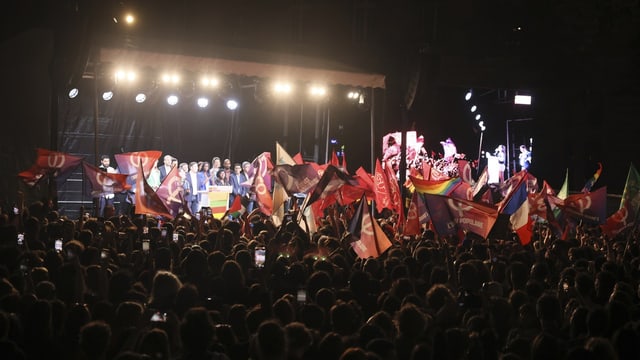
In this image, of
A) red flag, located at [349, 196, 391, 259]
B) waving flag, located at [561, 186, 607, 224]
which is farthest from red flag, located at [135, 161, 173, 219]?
waving flag, located at [561, 186, 607, 224]

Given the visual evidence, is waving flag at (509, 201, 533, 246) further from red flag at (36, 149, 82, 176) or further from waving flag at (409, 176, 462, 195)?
red flag at (36, 149, 82, 176)

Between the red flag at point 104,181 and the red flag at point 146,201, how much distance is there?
1.77m

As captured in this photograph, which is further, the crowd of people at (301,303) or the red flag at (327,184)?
the red flag at (327,184)

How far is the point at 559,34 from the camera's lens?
25594 mm

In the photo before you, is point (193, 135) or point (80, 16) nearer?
point (80, 16)

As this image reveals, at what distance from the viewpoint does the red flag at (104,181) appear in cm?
1235

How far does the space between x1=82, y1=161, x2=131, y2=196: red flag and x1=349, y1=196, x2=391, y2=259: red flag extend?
18.1 feet

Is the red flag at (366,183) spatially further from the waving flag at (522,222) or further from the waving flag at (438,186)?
the waving flag at (522,222)

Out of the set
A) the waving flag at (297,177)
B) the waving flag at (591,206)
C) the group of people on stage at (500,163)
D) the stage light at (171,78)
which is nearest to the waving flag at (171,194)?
the waving flag at (297,177)

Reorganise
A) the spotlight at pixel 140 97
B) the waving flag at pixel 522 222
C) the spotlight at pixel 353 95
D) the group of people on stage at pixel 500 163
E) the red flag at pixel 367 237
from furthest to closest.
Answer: the group of people on stage at pixel 500 163 → the spotlight at pixel 140 97 → the spotlight at pixel 353 95 → the waving flag at pixel 522 222 → the red flag at pixel 367 237

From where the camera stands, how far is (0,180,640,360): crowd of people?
14.9 feet

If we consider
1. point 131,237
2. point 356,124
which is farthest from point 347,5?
point 131,237

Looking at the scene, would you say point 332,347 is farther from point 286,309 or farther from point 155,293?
point 155,293

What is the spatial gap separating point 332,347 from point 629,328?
2.12 meters
